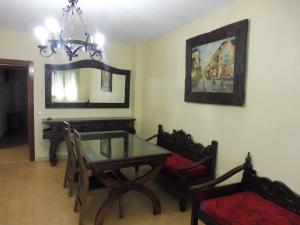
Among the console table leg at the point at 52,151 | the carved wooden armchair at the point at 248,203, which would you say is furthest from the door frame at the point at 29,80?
the carved wooden armchair at the point at 248,203

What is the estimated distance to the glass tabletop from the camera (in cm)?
238

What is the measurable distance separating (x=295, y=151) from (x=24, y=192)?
326 centimetres

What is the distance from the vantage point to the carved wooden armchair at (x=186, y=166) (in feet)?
8.93

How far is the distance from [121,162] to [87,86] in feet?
9.16

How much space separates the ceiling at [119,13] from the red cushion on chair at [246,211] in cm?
215

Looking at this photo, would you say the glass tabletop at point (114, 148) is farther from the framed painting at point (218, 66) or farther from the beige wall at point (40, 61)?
the beige wall at point (40, 61)

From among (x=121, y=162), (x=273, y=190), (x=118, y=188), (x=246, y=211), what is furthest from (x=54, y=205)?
(x=273, y=190)

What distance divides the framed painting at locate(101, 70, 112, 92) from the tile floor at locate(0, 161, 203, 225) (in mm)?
2033

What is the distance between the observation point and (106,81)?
15.9 ft

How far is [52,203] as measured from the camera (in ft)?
9.27

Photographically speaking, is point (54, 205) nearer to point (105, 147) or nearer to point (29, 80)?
point (105, 147)

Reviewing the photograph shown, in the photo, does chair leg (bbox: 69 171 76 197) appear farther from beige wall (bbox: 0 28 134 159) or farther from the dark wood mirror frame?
the dark wood mirror frame

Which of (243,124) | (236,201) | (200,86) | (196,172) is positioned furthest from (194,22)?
(236,201)

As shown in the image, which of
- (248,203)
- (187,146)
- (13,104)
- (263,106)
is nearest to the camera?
(248,203)
